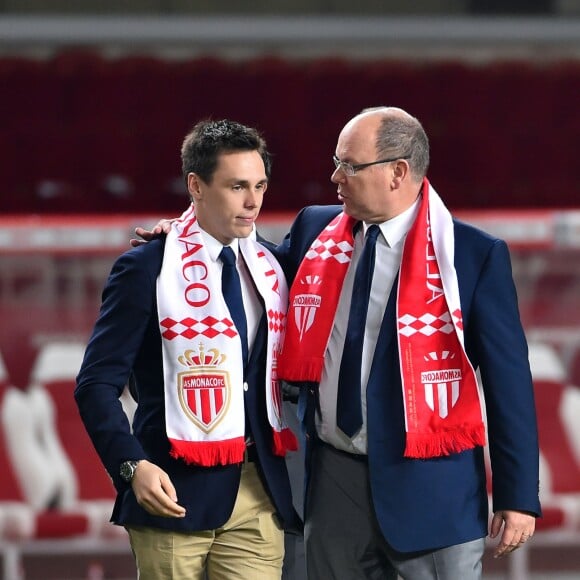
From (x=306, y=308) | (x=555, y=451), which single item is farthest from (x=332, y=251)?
(x=555, y=451)

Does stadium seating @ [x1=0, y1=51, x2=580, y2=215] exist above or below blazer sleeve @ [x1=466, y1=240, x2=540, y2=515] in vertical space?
above

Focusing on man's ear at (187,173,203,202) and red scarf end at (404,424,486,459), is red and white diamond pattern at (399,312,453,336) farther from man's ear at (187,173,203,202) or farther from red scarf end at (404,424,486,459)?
man's ear at (187,173,203,202)

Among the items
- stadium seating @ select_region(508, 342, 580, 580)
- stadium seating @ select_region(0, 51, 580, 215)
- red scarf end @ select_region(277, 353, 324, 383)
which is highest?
stadium seating @ select_region(0, 51, 580, 215)

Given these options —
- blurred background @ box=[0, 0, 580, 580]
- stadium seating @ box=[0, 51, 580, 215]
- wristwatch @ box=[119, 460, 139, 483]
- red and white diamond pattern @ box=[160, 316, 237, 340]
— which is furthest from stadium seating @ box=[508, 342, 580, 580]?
stadium seating @ box=[0, 51, 580, 215]

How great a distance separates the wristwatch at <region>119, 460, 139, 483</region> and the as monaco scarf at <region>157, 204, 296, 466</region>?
0.07 m

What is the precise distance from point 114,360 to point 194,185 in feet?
0.89

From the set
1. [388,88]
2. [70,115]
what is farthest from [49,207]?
[388,88]

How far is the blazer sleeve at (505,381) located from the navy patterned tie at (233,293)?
32cm

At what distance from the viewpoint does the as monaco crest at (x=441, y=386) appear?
1.66 metres

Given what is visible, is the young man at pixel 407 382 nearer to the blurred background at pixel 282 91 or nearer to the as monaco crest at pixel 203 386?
the as monaco crest at pixel 203 386

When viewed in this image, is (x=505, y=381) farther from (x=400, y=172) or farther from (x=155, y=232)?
(x=155, y=232)

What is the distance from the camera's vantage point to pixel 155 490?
1536 millimetres

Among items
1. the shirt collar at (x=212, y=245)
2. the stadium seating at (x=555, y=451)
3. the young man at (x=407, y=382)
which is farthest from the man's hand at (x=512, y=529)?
the stadium seating at (x=555, y=451)

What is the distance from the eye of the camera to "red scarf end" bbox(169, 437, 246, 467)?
1.61 meters
